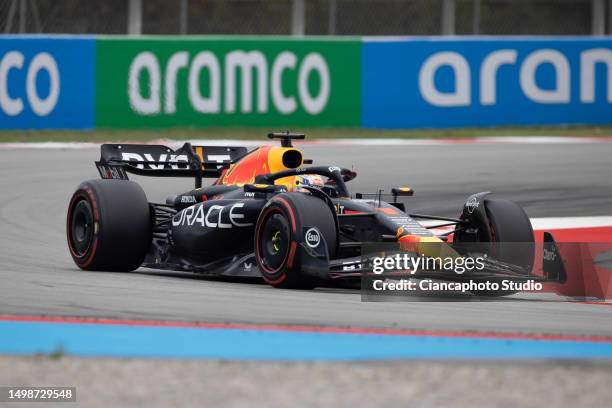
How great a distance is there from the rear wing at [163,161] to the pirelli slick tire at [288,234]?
1996mm

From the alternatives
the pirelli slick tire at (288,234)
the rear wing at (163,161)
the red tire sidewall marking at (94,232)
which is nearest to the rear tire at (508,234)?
the pirelli slick tire at (288,234)

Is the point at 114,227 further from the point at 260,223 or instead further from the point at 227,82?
the point at 227,82

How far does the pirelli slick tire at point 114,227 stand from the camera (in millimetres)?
10227

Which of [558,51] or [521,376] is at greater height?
[558,51]

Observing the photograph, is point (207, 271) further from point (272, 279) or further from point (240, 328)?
point (240, 328)

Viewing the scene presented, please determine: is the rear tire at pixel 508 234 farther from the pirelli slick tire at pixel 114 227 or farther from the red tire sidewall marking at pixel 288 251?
the pirelli slick tire at pixel 114 227

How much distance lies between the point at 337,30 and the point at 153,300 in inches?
801

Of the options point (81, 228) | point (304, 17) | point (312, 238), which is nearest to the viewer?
point (312, 238)

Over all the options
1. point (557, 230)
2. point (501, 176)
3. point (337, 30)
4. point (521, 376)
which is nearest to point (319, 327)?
point (521, 376)

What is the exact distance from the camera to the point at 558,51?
2156 cm

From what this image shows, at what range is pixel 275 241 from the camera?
30.4 ft

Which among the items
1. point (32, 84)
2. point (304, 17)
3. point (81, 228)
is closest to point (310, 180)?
point (81, 228)

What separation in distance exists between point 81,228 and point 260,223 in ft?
6.65

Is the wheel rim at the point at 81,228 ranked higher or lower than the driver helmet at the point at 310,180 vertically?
lower
